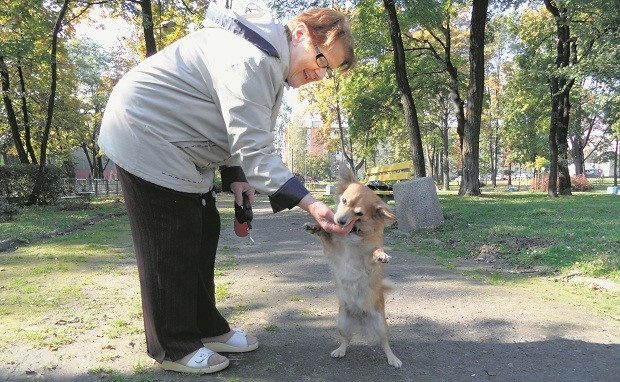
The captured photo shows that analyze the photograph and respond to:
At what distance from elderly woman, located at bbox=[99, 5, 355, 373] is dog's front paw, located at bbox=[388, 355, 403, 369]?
1131 millimetres

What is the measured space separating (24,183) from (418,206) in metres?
13.5

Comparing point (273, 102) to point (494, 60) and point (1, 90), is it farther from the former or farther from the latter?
point (494, 60)

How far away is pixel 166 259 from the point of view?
106 inches

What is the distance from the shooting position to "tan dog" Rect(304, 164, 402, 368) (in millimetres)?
3164

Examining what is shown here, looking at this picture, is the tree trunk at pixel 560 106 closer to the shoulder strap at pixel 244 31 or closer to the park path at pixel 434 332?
the park path at pixel 434 332

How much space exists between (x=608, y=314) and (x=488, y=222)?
4.98 m

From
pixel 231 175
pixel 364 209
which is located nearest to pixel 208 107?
pixel 231 175

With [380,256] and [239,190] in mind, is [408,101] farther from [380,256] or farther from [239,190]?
[239,190]

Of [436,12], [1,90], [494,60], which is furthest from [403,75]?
[494,60]

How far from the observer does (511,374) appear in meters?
2.99

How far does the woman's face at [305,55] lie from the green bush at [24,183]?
15.2 meters

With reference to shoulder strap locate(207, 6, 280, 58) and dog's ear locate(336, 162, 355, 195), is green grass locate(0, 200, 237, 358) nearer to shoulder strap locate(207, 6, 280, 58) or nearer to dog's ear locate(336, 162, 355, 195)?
dog's ear locate(336, 162, 355, 195)

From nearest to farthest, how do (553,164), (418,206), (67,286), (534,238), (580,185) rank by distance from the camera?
(67,286) → (534,238) → (418,206) → (553,164) → (580,185)

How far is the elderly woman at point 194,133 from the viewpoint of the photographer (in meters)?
2.32
